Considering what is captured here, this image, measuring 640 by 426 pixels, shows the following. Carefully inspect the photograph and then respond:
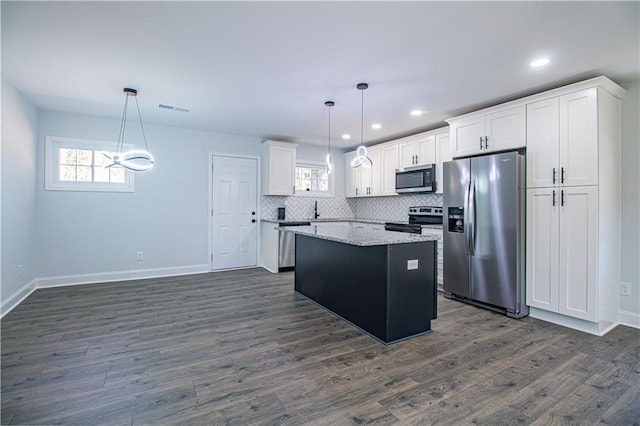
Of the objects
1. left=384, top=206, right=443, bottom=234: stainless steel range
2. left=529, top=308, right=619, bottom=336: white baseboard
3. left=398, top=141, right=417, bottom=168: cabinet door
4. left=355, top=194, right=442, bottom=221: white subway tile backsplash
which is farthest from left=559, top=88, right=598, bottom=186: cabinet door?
left=398, top=141, right=417, bottom=168: cabinet door

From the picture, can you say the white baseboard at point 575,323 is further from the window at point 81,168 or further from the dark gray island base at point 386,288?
the window at point 81,168

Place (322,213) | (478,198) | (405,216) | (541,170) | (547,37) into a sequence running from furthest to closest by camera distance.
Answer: (322,213) < (405,216) < (478,198) < (541,170) < (547,37)

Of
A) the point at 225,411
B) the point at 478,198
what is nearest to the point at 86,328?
the point at 225,411

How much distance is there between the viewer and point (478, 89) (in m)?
3.59

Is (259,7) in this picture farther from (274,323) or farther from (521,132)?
(521,132)

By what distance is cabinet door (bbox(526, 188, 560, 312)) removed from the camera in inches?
132

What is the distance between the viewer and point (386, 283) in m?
2.83

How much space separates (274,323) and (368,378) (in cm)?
133

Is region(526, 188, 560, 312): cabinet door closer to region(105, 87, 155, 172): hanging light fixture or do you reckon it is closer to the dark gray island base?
the dark gray island base

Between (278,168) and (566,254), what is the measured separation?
4.56 metres

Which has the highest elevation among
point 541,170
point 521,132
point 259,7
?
point 259,7

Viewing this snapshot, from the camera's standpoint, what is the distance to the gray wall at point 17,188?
137 inches

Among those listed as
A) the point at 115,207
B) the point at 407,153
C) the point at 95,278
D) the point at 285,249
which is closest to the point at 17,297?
the point at 95,278

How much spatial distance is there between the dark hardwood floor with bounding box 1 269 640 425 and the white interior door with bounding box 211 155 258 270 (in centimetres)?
219
